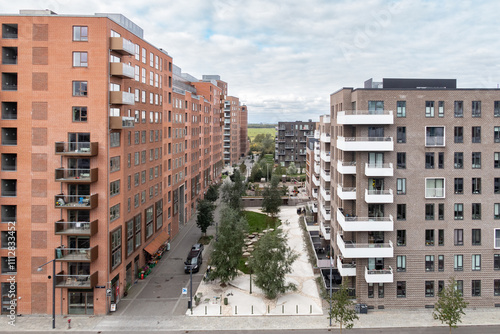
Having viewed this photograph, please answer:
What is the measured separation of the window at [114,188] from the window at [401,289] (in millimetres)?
28662

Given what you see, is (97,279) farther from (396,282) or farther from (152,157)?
(396,282)

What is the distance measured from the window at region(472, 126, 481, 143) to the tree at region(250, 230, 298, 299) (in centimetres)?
2090

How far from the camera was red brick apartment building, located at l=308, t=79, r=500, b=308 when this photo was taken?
34469 mm

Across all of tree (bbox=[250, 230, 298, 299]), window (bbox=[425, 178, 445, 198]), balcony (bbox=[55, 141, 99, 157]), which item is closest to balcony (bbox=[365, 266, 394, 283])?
tree (bbox=[250, 230, 298, 299])

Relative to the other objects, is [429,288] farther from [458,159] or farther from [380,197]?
[458,159]

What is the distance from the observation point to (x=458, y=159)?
34906 millimetres

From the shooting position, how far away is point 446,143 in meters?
34.8

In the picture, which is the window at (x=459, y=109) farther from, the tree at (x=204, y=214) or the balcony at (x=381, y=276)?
the tree at (x=204, y=214)

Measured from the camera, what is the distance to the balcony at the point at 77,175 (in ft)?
109

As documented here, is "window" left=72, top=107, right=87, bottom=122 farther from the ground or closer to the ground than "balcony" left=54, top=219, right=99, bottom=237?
farther from the ground

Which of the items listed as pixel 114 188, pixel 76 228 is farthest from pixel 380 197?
pixel 76 228

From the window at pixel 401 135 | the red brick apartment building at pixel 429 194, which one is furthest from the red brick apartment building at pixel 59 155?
the window at pixel 401 135

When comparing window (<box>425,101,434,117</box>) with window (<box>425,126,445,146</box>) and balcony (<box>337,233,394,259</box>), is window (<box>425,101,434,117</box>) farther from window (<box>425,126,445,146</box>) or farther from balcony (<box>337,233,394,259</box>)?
balcony (<box>337,233,394,259</box>)

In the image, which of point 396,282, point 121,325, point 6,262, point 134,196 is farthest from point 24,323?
point 396,282
